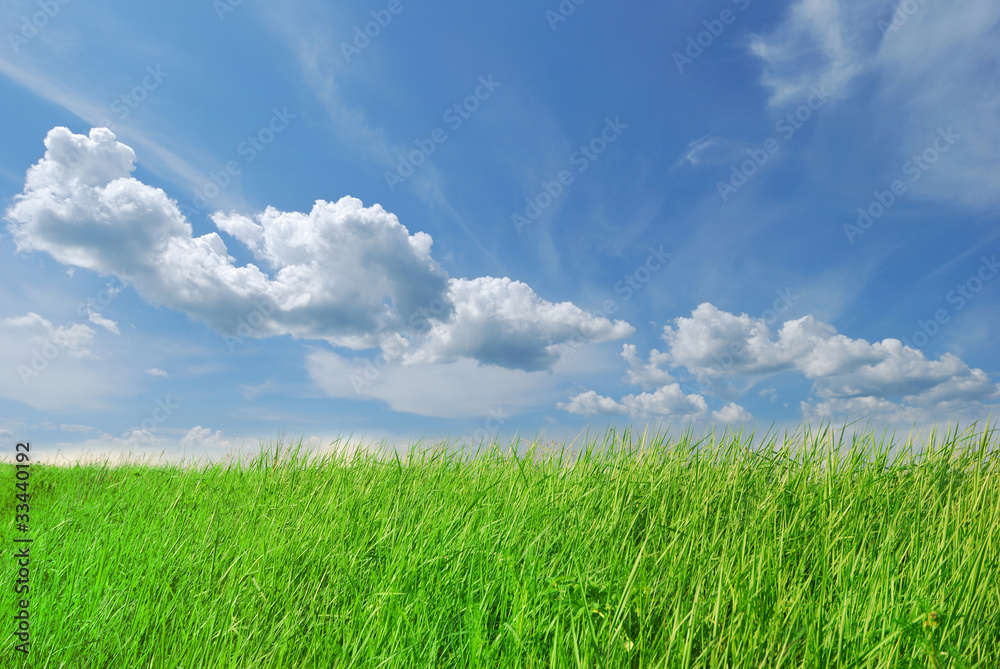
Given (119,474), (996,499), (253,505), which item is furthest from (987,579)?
(119,474)

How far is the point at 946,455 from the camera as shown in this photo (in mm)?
5848

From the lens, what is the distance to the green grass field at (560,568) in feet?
10.6

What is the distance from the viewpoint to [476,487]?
5570 millimetres

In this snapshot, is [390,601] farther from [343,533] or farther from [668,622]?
[668,622]

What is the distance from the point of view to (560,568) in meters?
3.87

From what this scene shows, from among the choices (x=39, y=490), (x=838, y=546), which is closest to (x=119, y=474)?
(x=39, y=490)

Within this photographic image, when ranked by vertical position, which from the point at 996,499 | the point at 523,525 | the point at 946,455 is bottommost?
the point at 523,525

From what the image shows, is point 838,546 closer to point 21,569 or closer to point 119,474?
point 21,569

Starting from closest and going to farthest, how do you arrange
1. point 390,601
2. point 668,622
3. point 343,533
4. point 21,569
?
point 668,622 → point 390,601 → point 343,533 → point 21,569

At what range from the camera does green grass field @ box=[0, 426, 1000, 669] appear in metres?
3.23

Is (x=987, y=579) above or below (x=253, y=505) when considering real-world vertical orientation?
above

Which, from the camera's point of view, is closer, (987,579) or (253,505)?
(987,579)

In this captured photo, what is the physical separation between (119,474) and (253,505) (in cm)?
537

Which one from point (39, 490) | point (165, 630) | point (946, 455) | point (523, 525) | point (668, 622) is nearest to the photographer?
point (668, 622)
